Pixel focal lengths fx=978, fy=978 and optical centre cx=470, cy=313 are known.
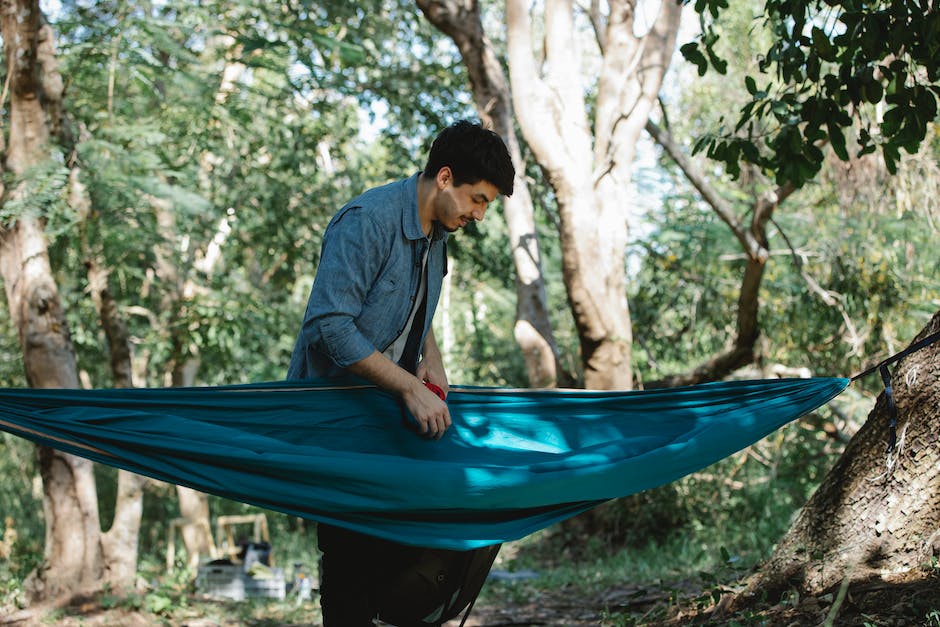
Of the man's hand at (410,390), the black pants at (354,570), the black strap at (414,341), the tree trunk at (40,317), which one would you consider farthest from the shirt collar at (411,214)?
the tree trunk at (40,317)

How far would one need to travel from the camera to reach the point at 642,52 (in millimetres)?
5602

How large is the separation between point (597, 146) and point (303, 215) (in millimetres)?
3626

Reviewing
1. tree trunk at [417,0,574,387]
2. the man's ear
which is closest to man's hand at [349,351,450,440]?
the man's ear

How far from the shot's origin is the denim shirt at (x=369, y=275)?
197 centimetres

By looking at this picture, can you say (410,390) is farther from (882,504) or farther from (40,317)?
(40,317)

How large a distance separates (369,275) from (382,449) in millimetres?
416

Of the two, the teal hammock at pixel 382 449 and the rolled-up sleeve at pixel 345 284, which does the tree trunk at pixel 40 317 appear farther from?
the rolled-up sleeve at pixel 345 284

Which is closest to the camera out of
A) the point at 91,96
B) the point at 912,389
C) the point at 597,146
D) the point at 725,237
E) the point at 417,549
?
the point at 417,549

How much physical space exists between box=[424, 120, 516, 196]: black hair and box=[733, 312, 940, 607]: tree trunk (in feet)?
4.07

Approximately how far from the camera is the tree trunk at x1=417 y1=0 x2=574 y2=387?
5.93 metres

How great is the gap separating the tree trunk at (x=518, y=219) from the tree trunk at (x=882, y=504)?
329 centimetres

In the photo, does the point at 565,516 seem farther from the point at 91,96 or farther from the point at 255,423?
the point at 91,96

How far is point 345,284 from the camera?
1.98 meters

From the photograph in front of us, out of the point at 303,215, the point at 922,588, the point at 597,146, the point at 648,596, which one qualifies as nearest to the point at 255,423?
the point at 922,588
